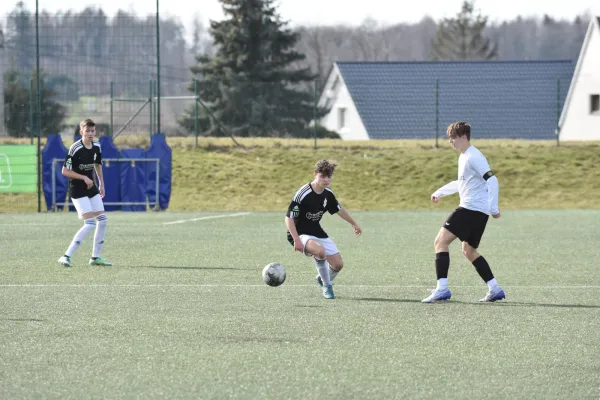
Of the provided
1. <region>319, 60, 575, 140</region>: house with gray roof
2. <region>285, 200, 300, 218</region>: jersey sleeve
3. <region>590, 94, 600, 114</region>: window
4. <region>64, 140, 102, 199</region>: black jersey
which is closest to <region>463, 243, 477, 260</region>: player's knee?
<region>285, 200, 300, 218</region>: jersey sleeve

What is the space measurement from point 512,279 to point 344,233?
26.3ft

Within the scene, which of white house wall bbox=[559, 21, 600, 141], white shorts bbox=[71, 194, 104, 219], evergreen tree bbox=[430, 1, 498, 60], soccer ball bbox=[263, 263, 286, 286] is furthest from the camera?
evergreen tree bbox=[430, 1, 498, 60]

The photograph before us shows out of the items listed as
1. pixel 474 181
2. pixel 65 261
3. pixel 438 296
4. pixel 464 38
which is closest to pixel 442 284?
pixel 438 296

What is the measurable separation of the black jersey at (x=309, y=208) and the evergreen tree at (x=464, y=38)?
91.8 m

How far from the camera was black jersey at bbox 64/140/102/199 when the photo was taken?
1466 cm

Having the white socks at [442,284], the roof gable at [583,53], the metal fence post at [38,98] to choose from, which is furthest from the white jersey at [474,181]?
the roof gable at [583,53]

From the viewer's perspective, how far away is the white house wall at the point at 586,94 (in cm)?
4928

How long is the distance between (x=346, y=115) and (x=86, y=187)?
47.6 m

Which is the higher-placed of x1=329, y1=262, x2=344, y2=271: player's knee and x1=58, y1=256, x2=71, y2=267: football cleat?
x1=329, y1=262, x2=344, y2=271: player's knee

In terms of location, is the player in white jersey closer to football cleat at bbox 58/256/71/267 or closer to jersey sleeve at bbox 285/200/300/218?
jersey sleeve at bbox 285/200/300/218

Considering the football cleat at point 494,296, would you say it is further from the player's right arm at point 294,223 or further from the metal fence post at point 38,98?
the metal fence post at point 38,98

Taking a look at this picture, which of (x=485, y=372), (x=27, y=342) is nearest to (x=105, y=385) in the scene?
(x=27, y=342)

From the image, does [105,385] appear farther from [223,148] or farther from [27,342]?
[223,148]

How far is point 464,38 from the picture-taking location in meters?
104
